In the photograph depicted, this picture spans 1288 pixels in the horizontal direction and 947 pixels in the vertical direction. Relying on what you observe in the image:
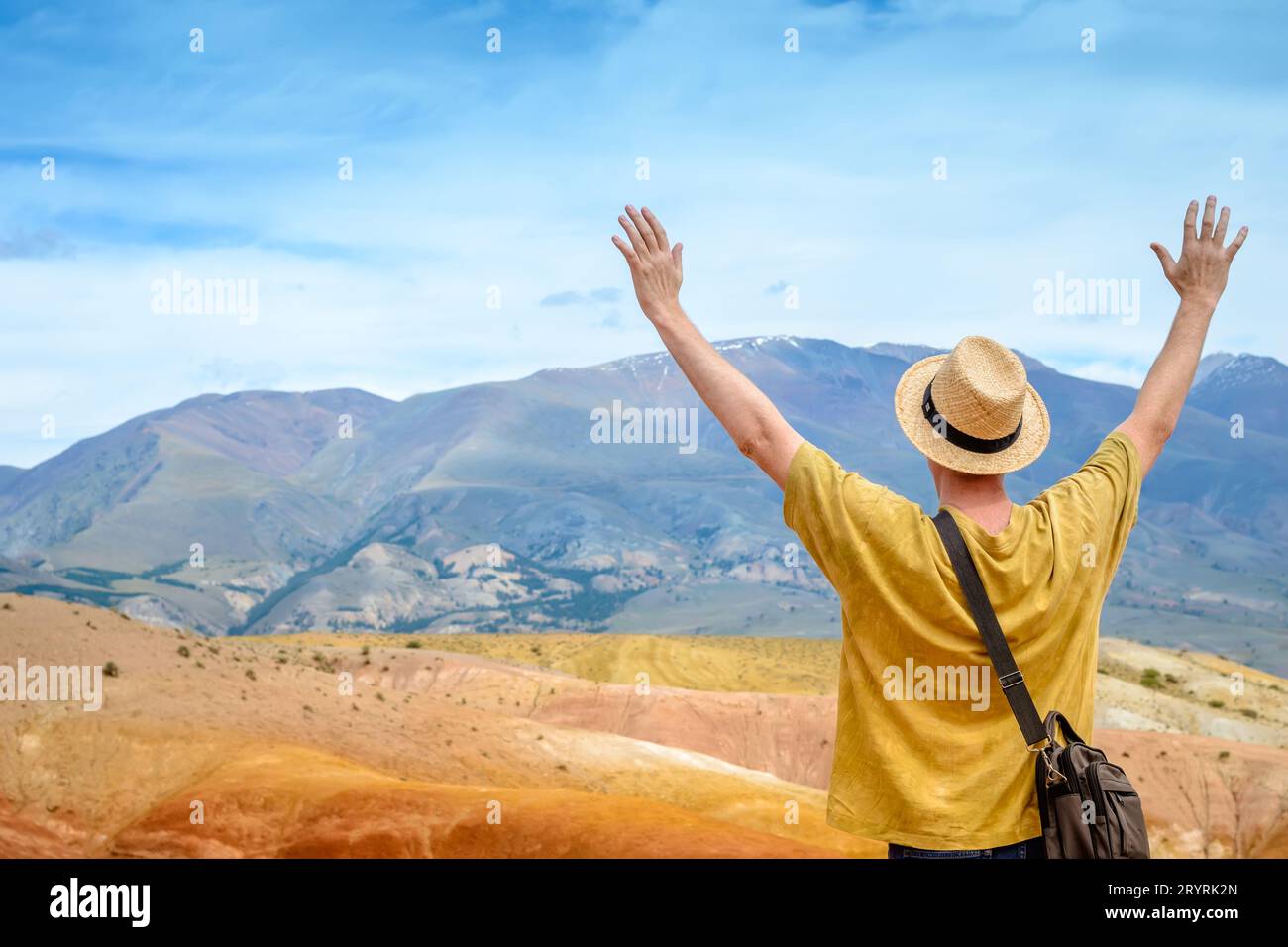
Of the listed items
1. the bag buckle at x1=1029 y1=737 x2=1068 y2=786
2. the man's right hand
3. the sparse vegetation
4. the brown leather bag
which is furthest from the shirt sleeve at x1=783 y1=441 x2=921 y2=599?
the sparse vegetation

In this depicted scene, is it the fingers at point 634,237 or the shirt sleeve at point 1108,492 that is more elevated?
the fingers at point 634,237

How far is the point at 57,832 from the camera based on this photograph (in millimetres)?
15562

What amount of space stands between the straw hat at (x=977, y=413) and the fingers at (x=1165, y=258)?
37.2 inches

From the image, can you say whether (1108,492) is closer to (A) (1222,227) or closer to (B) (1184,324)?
(B) (1184,324)

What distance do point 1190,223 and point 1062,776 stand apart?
2.12m

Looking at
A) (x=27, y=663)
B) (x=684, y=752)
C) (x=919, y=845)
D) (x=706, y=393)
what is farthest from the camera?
(x=684, y=752)

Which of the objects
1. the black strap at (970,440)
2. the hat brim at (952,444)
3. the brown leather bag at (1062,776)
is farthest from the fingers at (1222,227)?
the brown leather bag at (1062,776)

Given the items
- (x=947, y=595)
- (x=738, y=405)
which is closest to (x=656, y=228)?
(x=738, y=405)

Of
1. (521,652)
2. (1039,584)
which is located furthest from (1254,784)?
(521,652)

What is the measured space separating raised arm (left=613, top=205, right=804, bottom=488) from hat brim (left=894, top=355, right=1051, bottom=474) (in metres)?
0.39

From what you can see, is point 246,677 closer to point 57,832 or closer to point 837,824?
point 57,832

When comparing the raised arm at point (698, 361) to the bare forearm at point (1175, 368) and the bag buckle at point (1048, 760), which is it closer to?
the bag buckle at point (1048, 760)

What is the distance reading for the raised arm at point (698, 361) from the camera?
11.6 ft

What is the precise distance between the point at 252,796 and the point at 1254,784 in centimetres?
2746
